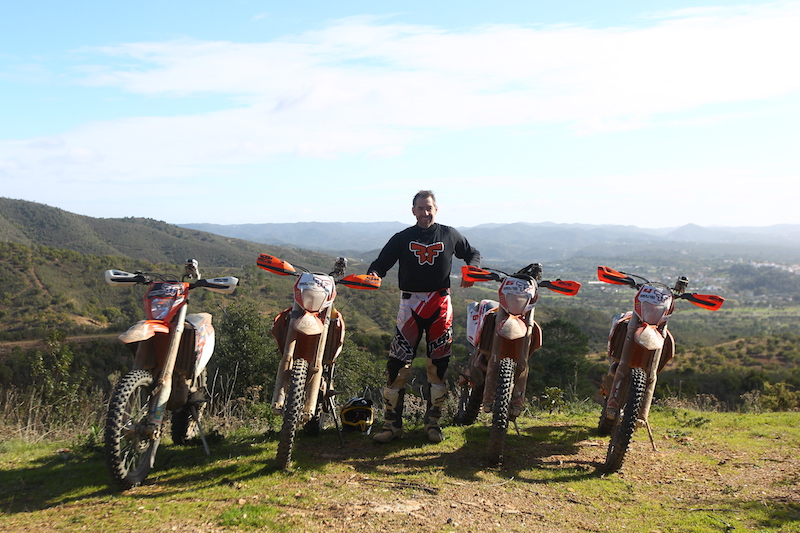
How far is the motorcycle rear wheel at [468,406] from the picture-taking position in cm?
615

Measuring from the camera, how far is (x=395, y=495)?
4094mm

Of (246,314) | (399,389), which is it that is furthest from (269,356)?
(399,389)

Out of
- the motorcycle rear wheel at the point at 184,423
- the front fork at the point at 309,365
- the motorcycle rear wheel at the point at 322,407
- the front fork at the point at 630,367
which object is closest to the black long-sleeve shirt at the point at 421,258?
the front fork at the point at 309,365

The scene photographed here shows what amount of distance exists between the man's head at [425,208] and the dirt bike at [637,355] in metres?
1.81

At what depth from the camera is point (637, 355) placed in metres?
4.88

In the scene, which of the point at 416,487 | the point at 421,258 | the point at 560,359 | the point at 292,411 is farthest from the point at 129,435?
the point at 560,359

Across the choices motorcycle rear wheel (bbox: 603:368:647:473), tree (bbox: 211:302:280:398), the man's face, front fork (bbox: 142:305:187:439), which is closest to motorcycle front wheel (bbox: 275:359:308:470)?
front fork (bbox: 142:305:187:439)

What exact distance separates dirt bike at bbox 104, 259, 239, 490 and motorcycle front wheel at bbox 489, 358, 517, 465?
250 centimetres

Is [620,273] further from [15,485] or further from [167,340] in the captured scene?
[15,485]

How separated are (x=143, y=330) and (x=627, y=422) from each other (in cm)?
396

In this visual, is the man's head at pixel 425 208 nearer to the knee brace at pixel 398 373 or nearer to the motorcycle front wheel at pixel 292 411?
the knee brace at pixel 398 373

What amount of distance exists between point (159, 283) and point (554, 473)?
149 inches

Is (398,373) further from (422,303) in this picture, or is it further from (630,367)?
(630,367)

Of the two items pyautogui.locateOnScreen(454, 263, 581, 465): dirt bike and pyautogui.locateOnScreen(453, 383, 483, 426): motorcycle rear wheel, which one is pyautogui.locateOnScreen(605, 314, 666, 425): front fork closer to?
pyautogui.locateOnScreen(454, 263, 581, 465): dirt bike
